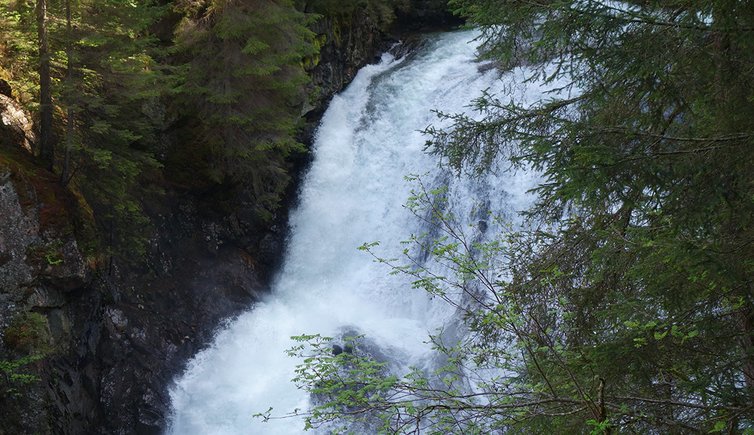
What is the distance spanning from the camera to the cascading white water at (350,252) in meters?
10.7

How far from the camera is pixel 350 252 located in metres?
14.1

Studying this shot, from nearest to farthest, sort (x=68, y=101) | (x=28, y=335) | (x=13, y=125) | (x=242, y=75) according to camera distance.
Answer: (x=28, y=335) < (x=68, y=101) < (x=13, y=125) < (x=242, y=75)

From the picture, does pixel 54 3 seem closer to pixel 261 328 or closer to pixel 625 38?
pixel 261 328

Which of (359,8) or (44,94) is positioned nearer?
(44,94)

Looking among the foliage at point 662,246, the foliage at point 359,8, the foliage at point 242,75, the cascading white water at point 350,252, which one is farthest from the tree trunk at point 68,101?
the foliage at point 359,8


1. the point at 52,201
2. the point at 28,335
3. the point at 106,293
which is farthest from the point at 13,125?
the point at 28,335

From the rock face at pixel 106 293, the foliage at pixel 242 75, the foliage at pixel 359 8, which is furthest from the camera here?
the foliage at pixel 359 8

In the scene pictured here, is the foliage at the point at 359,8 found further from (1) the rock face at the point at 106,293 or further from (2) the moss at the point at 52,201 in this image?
(2) the moss at the point at 52,201

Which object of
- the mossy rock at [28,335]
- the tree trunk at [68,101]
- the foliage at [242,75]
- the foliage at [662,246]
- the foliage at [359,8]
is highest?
the foliage at [359,8]

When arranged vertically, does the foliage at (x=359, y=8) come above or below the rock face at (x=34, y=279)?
above

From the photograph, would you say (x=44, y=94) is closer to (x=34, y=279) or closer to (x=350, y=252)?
(x=34, y=279)

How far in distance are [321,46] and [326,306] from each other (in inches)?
291

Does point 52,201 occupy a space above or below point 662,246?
above

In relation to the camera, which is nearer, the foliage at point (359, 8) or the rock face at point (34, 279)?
the rock face at point (34, 279)
